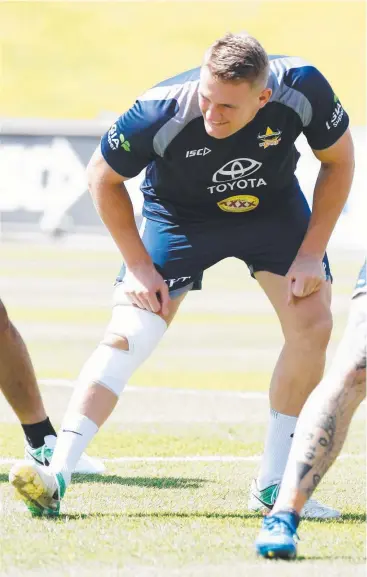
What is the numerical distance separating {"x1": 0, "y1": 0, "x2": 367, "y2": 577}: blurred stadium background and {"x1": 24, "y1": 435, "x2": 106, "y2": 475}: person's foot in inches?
6.7

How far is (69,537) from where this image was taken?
15.4 feet

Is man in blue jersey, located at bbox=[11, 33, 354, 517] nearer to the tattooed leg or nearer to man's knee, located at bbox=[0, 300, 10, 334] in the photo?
man's knee, located at bbox=[0, 300, 10, 334]

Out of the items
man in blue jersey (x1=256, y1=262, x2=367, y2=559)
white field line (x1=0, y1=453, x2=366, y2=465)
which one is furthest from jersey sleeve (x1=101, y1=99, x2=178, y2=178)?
white field line (x1=0, y1=453, x2=366, y2=465)

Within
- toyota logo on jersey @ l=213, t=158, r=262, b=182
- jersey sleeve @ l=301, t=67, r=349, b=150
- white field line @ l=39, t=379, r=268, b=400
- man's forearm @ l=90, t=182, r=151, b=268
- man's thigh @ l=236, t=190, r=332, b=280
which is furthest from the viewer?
white field line @ l=39, t=379, r=268, b=400

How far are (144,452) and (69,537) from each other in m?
2.44

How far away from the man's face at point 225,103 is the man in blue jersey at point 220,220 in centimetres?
1

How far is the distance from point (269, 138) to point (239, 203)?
15.5 inches

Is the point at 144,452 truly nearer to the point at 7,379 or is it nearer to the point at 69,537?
the point at 7,379

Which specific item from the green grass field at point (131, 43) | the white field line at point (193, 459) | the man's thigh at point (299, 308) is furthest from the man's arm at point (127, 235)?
the green grass field at point (131, 43)

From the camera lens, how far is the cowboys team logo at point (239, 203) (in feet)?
18.2

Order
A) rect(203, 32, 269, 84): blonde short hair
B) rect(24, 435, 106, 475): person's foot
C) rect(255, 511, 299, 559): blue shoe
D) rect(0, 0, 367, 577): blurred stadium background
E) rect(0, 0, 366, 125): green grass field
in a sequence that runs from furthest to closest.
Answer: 1. rect(0, 0, 366, 125): green grass field
2. rect(24, 435, 106, 475): person's foot
3. rect(0, 0, 367, 577): blurred stadium background
4. rect(203, 32, 269, 84): blonde short hair
5. rect(255, 511, 299, 559): blue shoe

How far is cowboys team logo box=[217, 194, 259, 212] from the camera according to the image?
18.2 feet

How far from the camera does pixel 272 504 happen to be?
549cm

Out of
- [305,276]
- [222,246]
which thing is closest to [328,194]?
[305,276]
